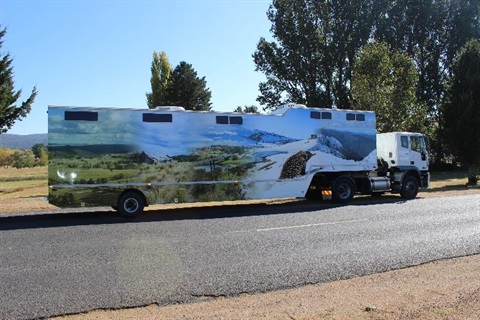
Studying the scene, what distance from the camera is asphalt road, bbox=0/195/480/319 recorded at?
6312 millimetres

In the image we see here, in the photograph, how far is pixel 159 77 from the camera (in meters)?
55.4

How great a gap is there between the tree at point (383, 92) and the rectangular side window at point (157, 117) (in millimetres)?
19602

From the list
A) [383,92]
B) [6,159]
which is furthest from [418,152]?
[6,159]

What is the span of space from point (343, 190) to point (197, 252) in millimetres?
10783

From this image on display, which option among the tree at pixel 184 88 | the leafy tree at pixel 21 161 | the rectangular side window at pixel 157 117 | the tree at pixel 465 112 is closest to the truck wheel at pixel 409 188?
the tree at pixel 465 112

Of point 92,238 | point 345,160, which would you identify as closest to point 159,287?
point 92,238

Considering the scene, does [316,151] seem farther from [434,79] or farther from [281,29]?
[434,79]

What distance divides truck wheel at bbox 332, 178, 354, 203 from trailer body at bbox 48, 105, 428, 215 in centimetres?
6

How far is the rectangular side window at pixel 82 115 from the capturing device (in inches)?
541

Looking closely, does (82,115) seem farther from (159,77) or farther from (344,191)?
(159,77)

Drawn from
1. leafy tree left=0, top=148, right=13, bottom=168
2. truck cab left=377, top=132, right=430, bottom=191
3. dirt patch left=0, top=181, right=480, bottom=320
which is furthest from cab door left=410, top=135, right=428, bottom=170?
leafy tree left=0, top=148, right=13, bottom=168

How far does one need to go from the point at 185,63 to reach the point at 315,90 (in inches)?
669

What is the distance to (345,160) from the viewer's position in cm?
1827

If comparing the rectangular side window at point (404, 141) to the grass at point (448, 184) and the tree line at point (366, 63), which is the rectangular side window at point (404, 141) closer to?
the grass at point (448, 184)
